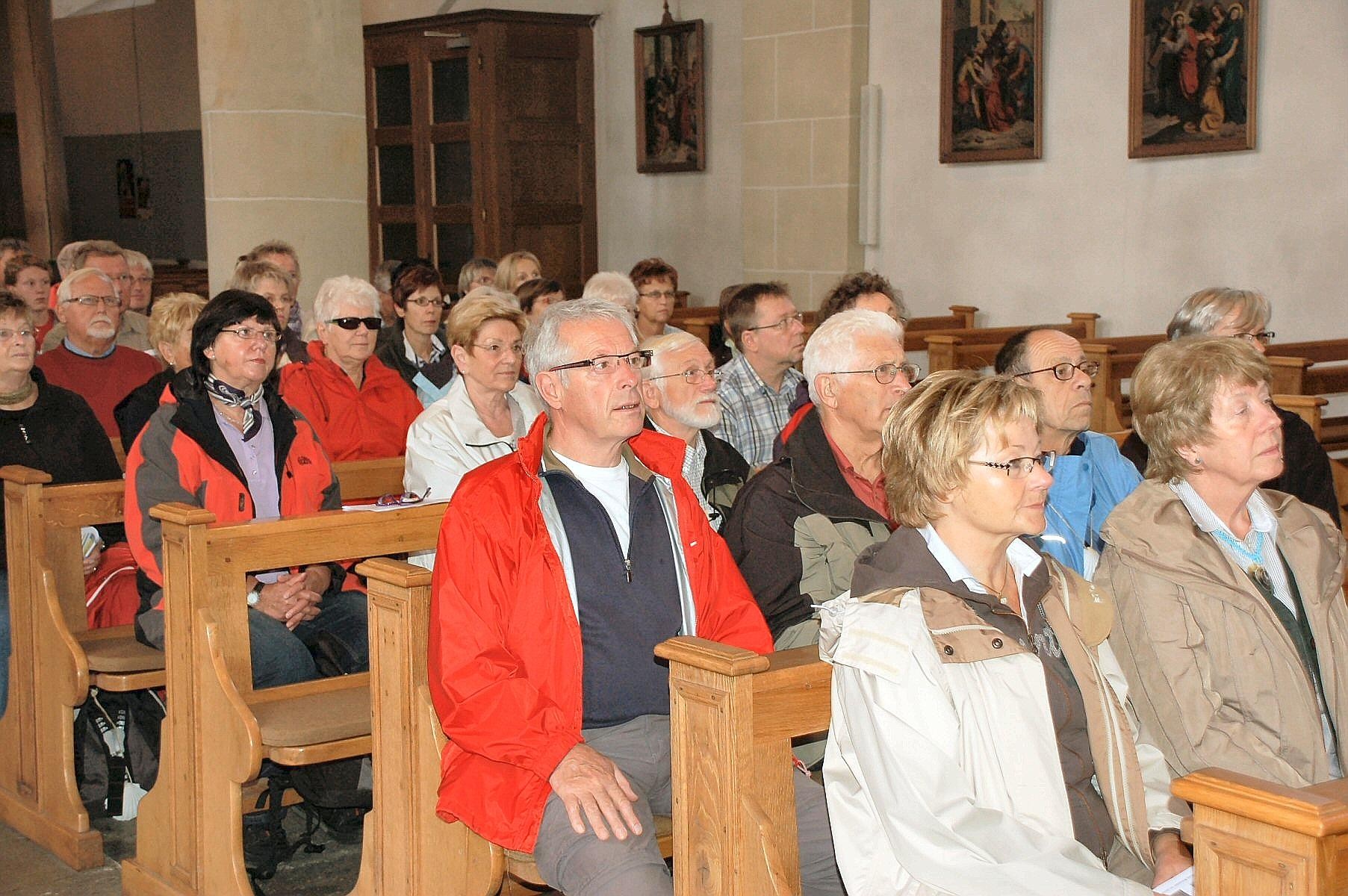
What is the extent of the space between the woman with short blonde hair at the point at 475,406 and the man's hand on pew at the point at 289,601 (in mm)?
410

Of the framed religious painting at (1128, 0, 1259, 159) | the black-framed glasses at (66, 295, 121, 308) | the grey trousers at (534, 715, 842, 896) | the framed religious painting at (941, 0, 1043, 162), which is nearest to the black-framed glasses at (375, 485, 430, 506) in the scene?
the grey trousers at (534, 715, 842, 896)

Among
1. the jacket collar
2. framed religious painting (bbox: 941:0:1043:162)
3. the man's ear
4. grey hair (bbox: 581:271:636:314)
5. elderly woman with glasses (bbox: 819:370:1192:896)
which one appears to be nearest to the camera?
elderly woman with glasses (bbox: 819:370:1192:896)

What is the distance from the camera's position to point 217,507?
370cm

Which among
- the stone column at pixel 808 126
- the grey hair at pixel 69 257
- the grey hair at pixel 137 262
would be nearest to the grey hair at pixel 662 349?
the grey hair at pixel 69 257

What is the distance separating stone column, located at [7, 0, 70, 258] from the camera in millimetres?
14047

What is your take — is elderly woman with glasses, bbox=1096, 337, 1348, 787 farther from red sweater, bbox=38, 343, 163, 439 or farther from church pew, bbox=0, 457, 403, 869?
red sweater, bbox=38, 343, 163, 439

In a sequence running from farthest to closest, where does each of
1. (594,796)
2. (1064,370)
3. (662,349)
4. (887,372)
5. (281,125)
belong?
(281,125) < (662,349) < (1064,370) < (887,372) < (594,796)

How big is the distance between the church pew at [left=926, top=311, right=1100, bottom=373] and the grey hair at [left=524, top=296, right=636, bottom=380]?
2.89 meters

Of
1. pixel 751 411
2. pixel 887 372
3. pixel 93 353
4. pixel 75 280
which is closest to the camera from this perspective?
pixel 887 372

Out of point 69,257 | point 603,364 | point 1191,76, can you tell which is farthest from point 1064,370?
point 69,257

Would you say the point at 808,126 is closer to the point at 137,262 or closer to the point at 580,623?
the point at 137,262

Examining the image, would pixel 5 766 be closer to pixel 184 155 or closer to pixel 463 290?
Result: pixel 463 290

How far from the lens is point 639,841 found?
244cm

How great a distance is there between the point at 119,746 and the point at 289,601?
2.37 ft
